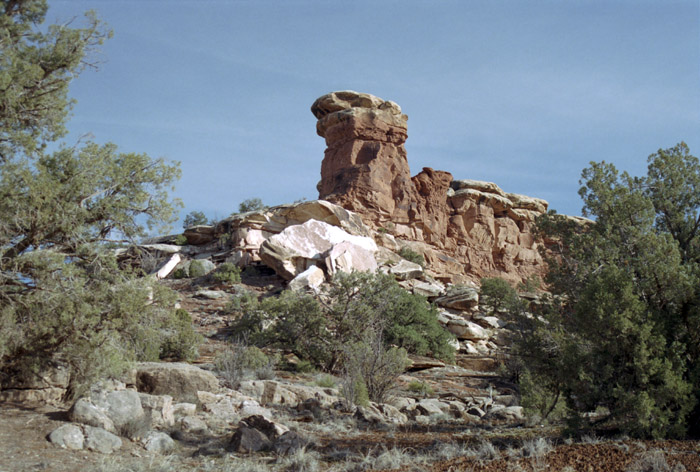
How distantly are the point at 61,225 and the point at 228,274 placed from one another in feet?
69.4

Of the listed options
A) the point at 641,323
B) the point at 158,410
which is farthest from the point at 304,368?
the point at 641,323

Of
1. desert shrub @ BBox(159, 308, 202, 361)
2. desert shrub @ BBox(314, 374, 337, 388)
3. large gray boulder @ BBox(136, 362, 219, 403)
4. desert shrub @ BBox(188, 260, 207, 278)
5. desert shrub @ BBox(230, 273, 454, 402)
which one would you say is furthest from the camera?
desert shrub @ BBox(188, 260, 207, 278)

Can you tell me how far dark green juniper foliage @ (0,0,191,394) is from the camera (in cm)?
827

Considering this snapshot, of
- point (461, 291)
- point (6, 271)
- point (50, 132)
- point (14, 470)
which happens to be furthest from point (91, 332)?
point (461, 291)

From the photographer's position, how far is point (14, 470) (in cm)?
604

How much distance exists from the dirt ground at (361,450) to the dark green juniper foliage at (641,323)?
66 cm

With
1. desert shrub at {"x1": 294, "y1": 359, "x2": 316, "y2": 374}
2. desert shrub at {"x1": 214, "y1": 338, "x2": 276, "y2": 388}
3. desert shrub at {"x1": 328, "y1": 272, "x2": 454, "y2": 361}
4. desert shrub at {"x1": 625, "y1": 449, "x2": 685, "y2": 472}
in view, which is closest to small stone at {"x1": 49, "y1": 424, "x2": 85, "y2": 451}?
desert shrub at {"x1": 214, "y1": 338, "x2": 276, "y2": 388}

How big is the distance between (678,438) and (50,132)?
10.7 meters

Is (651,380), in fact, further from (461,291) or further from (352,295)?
(461,291)

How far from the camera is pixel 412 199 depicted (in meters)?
46.8

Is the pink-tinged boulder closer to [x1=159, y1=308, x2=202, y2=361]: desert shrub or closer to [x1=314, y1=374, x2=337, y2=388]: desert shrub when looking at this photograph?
[x1=159, y1=308, x2=202, y2=361]: desert shrub

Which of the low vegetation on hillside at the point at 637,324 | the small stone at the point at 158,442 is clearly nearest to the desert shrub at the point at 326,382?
the low vegetation on hillside at the point at 637,324

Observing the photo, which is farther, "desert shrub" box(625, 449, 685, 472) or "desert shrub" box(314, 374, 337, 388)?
"desert shrub" box(314, 374, 337, 388)

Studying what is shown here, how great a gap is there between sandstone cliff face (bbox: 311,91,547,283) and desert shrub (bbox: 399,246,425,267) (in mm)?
2136
